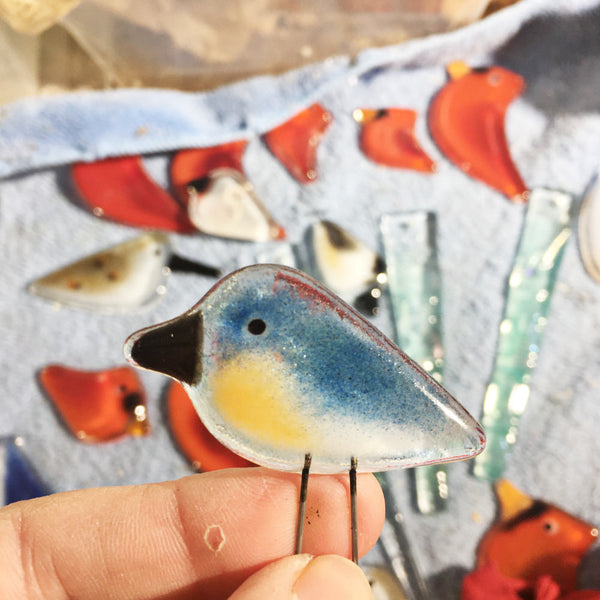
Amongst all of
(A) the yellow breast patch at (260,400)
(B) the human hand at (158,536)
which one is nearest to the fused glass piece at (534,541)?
(B) the human hand at (158,536)

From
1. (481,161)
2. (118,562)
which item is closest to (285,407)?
(118,562)

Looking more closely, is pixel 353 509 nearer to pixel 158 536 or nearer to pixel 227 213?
pixel 158 536

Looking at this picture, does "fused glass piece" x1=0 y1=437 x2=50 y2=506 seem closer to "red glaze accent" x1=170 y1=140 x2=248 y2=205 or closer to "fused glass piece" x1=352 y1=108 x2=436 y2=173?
"red glaze accent" x1=170 y1=140 x2=248 y2=205

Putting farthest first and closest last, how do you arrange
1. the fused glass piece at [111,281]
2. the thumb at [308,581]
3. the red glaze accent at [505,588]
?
1. the fused glass piece at [111,281]
2. the red glaze accent at [505,588]
3. the thumb at [308,581]

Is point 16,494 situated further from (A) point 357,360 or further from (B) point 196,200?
(A) point 357,360

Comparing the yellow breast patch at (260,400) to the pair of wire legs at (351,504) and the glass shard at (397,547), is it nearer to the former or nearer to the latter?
the pair of wire legs at (351,504)
